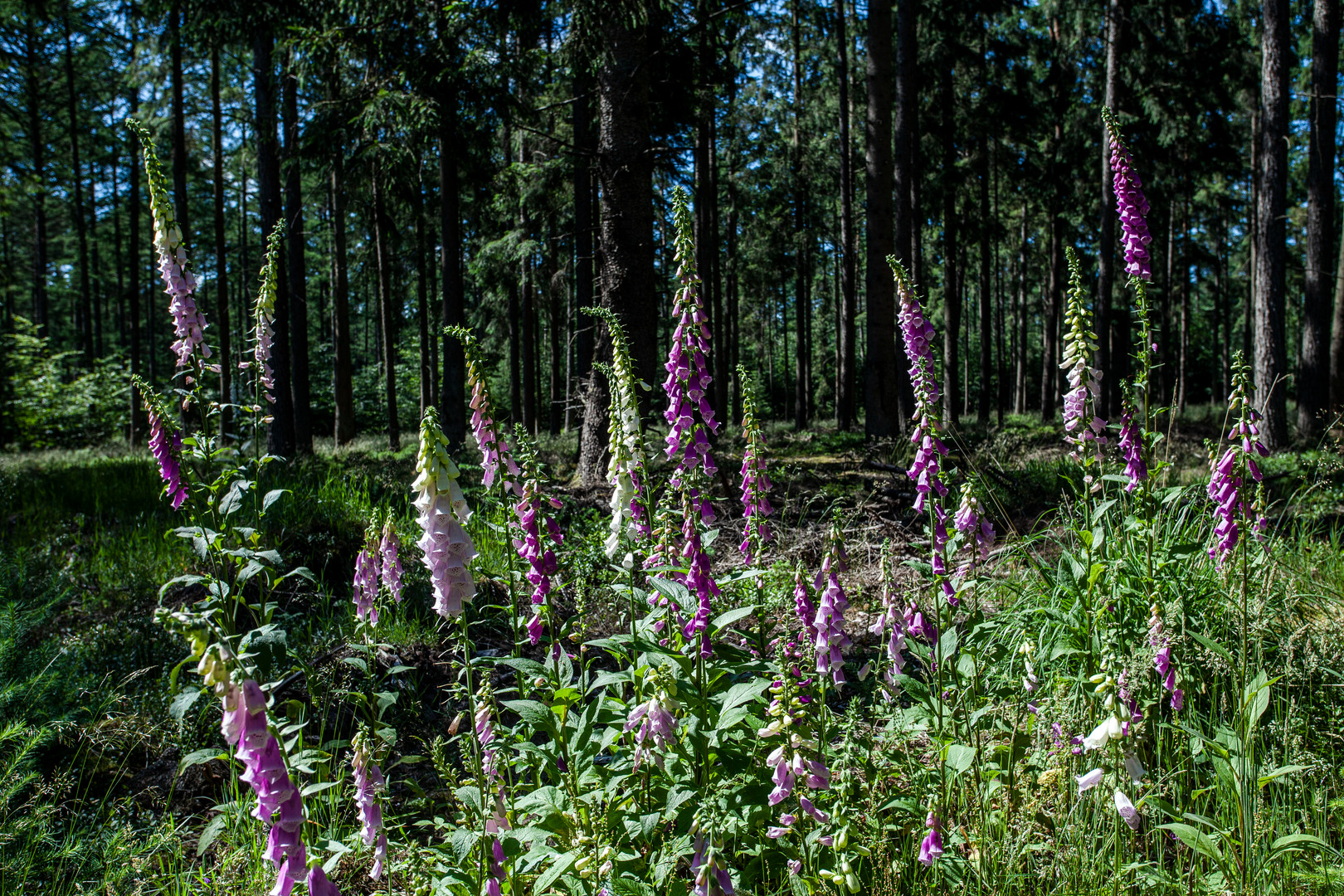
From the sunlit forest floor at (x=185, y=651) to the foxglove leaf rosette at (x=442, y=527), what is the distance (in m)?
0.50

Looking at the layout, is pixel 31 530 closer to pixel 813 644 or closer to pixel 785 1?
pixel 813 644

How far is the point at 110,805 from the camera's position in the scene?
3223 millimetres

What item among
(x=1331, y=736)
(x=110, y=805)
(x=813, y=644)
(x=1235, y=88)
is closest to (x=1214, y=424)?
(x=1235, y=88)

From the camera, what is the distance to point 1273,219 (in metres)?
10.4

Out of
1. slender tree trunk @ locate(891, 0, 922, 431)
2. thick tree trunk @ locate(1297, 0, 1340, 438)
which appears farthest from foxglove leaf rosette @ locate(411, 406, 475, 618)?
thick tree trunk @ locate(1297, 0, 1340, 438)

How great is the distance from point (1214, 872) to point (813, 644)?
1.32m

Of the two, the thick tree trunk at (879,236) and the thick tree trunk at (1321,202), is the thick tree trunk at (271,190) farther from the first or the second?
the thick tree trunk at (1321,202)

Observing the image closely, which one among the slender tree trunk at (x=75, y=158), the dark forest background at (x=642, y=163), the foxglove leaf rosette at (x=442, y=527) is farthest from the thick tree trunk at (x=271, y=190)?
the slender tree trunk at (x=75, y=158)

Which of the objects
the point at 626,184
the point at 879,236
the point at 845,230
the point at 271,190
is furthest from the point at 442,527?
the point at 845,230

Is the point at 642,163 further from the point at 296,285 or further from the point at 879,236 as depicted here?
the point at 296,285

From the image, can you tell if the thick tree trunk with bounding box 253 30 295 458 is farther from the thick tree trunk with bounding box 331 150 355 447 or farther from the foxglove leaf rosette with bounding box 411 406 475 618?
the foxglove leaf rosette with bounding box 411 406 475 618

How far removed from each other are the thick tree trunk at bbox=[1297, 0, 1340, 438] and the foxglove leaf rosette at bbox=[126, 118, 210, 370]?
44.5ft

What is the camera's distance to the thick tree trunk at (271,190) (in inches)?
409

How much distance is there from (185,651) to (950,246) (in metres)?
17.7
